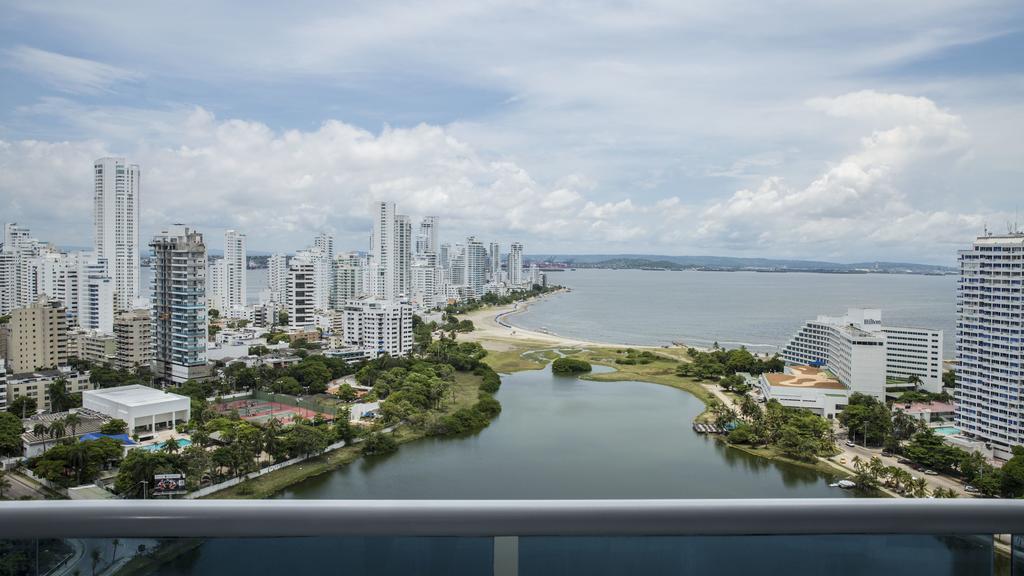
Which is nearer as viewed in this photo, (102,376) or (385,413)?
(385,413)

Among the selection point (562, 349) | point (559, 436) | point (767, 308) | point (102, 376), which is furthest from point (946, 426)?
point (767, 308)

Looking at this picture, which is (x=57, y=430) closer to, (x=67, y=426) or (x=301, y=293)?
(x=67, y=426)

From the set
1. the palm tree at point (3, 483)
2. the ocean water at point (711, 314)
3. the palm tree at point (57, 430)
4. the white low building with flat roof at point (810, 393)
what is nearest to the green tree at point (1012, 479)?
the white low building with flat roof at point (810, 393)

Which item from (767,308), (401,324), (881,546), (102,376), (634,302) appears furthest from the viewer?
(634,302)

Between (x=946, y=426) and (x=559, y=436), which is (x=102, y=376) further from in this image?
(x=946, y=426)

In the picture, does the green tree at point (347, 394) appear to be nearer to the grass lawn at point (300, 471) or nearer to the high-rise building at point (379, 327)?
the grass lawn at point (300, 471)

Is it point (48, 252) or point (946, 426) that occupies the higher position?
point (48, 252)
